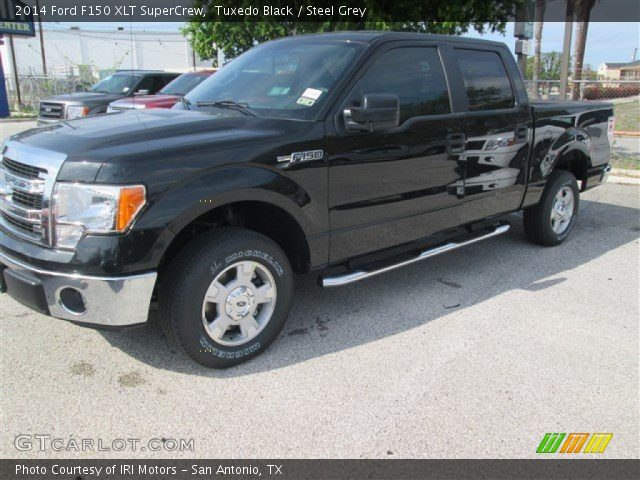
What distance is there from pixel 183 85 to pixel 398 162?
26.5 feet

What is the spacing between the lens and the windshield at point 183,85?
10570mm

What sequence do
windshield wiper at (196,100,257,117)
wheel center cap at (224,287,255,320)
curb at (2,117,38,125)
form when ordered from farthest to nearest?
curb at (2,117,38,125), windshield wiper at (196,100,257,117), wheel center cap at (224,287,255,320)

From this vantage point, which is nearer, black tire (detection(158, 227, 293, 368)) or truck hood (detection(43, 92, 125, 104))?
black tire (detection(158, 227, 293, 368))

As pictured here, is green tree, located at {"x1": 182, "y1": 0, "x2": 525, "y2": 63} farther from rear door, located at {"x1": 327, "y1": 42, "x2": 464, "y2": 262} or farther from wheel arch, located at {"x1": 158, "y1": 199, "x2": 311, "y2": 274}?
wheel arch, located at {"x1": 158, "y1": 199, "x2": 311, "y2": 274}

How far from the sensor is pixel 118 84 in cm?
1281

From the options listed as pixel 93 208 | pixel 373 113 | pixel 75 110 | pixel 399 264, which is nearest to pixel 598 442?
pixel 399 264

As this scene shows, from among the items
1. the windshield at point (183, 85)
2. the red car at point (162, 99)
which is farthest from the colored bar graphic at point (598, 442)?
the windshield at point (183, 85)

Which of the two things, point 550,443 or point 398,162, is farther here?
point 398,162

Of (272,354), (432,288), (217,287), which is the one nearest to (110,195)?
(217,287)

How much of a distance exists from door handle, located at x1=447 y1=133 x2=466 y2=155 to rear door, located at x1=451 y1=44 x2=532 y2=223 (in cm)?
6

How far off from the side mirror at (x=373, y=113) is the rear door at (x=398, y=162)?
68 mm

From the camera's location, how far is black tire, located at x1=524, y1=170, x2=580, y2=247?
18.1 feet
